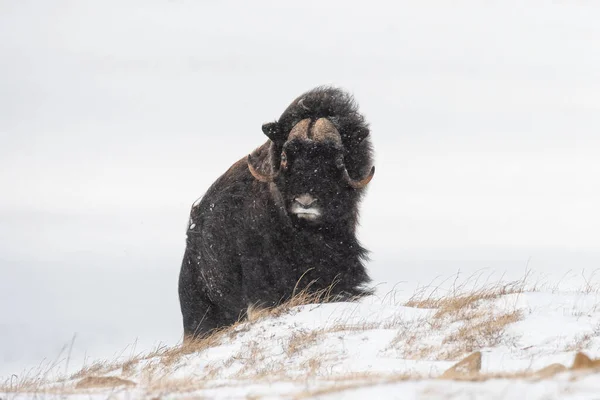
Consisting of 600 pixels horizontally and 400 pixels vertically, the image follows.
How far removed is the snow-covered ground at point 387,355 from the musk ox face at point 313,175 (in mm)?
1140

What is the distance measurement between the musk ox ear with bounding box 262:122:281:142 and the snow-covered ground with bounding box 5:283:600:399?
212cm

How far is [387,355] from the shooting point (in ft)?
19.9

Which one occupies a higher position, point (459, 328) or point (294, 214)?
point (294, 214)

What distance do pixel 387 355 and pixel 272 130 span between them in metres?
3.78

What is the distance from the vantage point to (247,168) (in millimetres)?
9859

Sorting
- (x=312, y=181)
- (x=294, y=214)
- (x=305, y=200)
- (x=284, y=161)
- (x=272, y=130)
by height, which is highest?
(x=272, y=130)

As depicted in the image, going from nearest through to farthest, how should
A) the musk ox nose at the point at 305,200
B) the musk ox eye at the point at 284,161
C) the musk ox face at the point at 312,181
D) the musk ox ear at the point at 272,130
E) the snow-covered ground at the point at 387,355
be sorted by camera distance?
the snow-covered ground at the point at 387,355 → the musk ox nose at the point at 305,200 → the musk ox face at the point at 312,181 → the musk ox eye at the point at 284,161 → the musk ox ear at the point at 272,130

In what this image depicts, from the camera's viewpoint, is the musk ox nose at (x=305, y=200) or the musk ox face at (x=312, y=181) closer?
the musk ox nose at (x=305, y=200)

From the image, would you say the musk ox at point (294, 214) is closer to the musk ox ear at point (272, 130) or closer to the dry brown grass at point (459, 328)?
the musk ox ear at point (272, 130)

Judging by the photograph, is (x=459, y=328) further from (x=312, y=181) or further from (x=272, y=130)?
(x=272, y=130)

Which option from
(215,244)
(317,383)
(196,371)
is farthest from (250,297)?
(317,383)

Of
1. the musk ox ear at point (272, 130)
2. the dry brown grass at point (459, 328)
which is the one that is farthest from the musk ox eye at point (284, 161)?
the dry brown grass at point (459, 328)

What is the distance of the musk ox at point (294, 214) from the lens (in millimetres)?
8875

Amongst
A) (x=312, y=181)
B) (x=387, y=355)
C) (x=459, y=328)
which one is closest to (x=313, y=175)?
(x=312, y=181)
